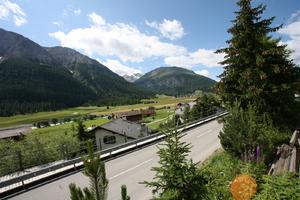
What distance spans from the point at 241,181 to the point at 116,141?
4292 cm

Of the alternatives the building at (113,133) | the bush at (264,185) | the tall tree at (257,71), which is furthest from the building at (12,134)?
the bush at (264,185)

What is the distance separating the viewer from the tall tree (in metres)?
16.0

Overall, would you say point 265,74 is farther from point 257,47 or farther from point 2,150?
point 2,150

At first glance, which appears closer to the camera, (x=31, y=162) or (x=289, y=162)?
(x=289, y=162)

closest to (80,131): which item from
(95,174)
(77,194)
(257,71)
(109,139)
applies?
(109,139)

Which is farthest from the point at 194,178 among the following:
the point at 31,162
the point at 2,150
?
the point at 2,150

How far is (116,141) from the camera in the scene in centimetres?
4819

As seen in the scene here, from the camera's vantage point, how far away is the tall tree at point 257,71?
16.0 meters

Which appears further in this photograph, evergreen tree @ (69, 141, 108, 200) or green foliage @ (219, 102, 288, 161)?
green foliage @ (219, 102, 288, 161)

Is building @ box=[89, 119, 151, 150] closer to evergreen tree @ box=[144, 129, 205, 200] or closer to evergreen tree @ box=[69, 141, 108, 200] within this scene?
evergreen tree @ box=[144, 129, 205, 200]

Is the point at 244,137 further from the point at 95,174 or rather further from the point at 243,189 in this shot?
the point at 95,174

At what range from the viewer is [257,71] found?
16.0 meters

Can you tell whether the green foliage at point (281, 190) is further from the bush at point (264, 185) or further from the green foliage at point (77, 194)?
the green foliage at point (77, 194)

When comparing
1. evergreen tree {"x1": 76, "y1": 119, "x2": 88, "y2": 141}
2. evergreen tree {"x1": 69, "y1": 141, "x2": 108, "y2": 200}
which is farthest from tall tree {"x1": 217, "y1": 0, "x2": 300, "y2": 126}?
evergreen tree {"x1": 76, "y1": 119, "x2": 88, "y2": 141}
